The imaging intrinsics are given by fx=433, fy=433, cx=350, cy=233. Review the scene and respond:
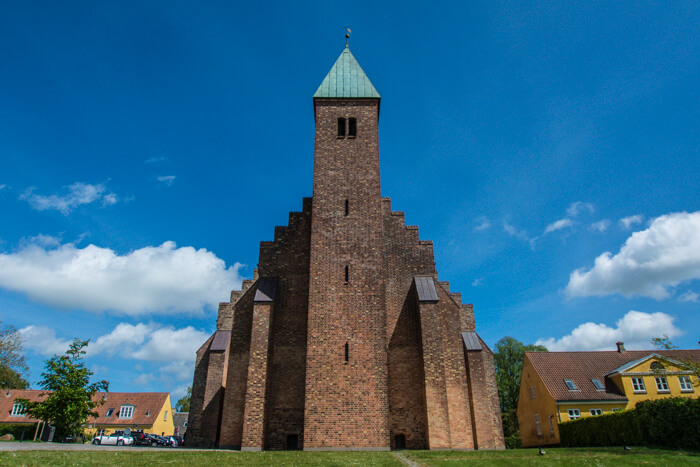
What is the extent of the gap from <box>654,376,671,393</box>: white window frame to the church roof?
33.4 meters

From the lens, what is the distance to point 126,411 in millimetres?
54250

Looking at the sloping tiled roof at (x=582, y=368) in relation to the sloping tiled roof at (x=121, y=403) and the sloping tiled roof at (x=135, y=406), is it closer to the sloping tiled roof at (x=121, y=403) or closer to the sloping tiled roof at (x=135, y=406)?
the sloping tiled roof at (x=135, y=406)

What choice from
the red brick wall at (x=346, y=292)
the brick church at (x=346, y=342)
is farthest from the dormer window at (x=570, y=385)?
the red brick wall at (x=346, y=292)

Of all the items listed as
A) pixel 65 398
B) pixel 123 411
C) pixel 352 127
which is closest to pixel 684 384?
pixel 352 127

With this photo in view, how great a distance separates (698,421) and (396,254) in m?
14.5

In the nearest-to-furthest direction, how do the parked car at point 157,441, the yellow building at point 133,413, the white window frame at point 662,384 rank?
the white window frame at point 662,384, the parked car at point 157,441, the yellow building at point 133,413

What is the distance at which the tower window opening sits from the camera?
25625 millimetres

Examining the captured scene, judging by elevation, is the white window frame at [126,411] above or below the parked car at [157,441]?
above

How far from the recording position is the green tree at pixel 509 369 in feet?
197

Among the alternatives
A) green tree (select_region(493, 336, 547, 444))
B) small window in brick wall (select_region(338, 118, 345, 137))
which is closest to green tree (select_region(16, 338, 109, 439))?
small window in brick wall (select_region(338, 118, 345, 137))

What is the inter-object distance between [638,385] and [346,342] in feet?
97.3

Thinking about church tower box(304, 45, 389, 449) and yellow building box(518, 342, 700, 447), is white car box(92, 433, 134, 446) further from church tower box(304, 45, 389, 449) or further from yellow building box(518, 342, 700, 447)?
yellow building box(518, 342, 700, 447)

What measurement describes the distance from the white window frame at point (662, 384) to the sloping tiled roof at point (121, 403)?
54.2 meters

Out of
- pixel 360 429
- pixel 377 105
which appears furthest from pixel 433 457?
pixel 377 105
